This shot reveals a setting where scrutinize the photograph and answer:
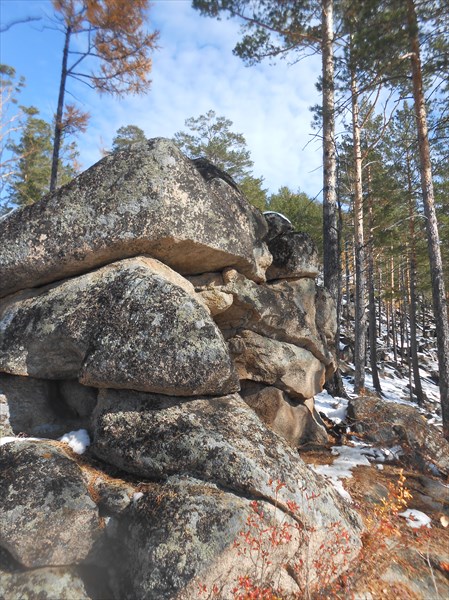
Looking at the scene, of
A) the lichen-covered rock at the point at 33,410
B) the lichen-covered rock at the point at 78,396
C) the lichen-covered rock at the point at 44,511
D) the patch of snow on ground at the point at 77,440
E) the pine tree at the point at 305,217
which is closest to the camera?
the lichen-covered rock at the point at 44,511

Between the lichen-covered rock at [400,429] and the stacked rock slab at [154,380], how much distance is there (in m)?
1.18

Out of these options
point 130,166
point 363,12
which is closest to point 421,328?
point 363,12

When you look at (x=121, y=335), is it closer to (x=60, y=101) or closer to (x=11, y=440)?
(x=11, y=440)

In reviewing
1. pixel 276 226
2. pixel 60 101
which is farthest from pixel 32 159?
pixel 276 226

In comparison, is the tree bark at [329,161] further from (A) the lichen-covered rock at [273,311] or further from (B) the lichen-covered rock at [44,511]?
(B) the lichen-covered rock at [44,511]

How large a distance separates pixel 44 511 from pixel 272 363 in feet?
14.6

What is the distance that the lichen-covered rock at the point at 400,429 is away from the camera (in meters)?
7.28

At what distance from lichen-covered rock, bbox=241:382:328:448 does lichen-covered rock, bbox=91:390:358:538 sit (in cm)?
198

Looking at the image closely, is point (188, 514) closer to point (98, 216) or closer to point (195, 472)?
point (195, 472)

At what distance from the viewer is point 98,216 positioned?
5.97 m

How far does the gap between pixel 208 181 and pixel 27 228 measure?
3.20 m

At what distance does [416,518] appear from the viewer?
5.21 meters

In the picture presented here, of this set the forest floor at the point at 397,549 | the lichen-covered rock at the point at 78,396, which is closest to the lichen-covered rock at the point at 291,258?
the forest floor at the point at 397,549

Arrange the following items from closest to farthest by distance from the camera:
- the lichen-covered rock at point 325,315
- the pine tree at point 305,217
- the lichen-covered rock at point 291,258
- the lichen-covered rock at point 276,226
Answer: the lichen-covered rock at point 291,258, the lichen-covered rock at point 276,226, the lichen-covered rock at point 325,315, the pine tree at point 305,217
